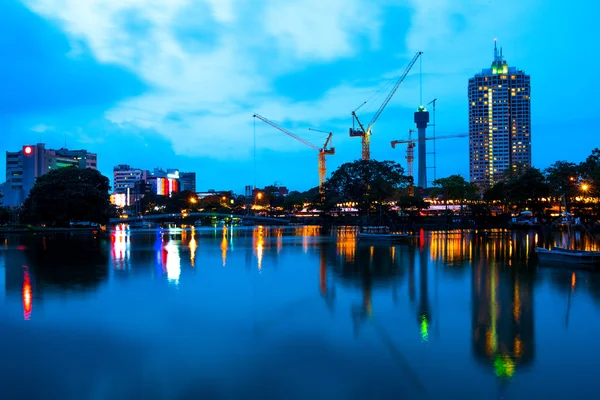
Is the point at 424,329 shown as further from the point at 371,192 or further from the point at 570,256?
the point at 371,192

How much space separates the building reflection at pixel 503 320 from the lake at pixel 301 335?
0.06 m

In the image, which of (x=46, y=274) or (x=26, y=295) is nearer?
(x=26, y=295)

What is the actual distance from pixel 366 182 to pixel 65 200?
43845 millimetres

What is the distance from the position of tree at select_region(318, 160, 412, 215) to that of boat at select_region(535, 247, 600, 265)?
51.5m

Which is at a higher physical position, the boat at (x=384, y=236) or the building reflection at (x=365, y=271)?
the boat at (x=384, y=236)

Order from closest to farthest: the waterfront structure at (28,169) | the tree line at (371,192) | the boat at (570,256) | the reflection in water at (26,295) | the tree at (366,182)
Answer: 1. the reflection in water at (26,295)
2. the boat at (570,256)
3. the tree line at (371,192)
4. the tree at (366,182)
5. the waterfront structure at (28,169)

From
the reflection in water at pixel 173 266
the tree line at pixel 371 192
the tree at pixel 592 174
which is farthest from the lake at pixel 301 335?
the tree line at pixel 371 192

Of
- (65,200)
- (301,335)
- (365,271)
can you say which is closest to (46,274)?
(365,271)

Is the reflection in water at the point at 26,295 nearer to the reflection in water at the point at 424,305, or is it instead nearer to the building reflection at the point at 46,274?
the building reflection at the point at 46,274

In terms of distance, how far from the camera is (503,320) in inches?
606

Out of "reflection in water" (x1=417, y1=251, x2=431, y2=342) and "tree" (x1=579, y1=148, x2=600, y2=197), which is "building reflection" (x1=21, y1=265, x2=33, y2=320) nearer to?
"reflection in water" (x1=417, y1=251, x2=431, y2=342)

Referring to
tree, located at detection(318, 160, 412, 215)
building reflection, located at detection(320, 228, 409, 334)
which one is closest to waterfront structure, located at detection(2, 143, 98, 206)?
tree, located at detection(318, 160, 412, 215)

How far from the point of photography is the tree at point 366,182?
8312 cm

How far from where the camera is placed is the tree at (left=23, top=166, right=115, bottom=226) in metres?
75.8
